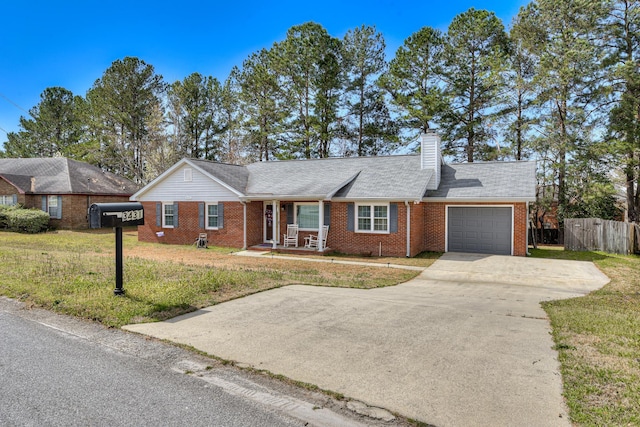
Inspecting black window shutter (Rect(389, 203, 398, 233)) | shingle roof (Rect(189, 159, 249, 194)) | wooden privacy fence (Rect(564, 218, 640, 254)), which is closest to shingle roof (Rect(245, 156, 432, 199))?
shingle roof (Rect(189, 159, 249, 194))

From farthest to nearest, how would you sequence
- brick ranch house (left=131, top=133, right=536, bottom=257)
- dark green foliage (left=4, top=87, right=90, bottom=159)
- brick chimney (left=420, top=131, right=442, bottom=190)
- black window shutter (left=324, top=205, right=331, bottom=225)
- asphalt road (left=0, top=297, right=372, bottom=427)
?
dark green foliage (left=4, top=87, right=90, bottom=159) < brick chimney (left=420, top=131, right=442, bottom=190) < black window shutter (left=324, top=205, right=331, bottom=225) < brick ranch house (left=131, top=133, right=536, bottom=257) < asphalt road (left=0, top=297, right=372, bottom=427)

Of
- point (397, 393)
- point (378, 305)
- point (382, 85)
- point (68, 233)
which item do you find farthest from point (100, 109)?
point (397, 393)

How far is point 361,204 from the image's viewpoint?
16016 millimetres

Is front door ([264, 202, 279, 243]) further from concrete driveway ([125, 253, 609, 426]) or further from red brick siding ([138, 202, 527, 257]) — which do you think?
concrete driveway ([125, 253, 609, 426])

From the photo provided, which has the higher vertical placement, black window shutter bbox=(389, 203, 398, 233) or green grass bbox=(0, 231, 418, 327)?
black window shutter bbox=(389, 203, 398, 233)

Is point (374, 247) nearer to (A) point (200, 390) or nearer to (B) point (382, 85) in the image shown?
(A) point (200, 390)

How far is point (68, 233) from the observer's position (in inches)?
919

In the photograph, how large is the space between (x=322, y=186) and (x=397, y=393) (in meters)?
13.8

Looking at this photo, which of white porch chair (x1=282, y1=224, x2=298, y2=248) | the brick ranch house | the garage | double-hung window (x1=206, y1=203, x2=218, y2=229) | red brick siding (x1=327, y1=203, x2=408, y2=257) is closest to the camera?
red brick siding (x1=327, y1=203, x2=408, y2=257)

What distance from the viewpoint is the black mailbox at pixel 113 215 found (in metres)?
6.72

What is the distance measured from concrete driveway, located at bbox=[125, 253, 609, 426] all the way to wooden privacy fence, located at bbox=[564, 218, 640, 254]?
10.3 metres

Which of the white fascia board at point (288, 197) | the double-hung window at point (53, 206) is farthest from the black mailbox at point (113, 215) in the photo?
the double-hung window at point (53, 206)

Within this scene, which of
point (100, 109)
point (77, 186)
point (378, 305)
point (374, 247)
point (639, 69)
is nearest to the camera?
point (378, 305)

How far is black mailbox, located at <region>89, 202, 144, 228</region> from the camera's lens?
22.0ft
